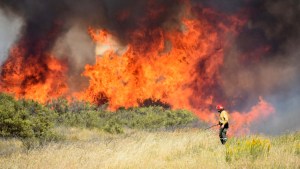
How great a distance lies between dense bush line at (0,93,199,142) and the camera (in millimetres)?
16750

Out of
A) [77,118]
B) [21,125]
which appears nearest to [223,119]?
[21,125]

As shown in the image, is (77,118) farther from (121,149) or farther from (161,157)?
(161,157)

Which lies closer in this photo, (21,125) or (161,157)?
(161,157)

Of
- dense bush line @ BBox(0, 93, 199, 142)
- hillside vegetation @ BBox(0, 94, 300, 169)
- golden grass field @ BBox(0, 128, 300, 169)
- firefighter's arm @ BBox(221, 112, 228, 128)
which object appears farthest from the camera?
dense bush line @ BBox(0, 93, 199, 142)

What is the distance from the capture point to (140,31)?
3356 cm

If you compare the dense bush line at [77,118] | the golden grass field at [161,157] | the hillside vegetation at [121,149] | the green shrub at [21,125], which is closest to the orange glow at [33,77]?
the dense bush line at [77,118]

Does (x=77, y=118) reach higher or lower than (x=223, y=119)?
higher

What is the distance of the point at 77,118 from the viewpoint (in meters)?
26.2

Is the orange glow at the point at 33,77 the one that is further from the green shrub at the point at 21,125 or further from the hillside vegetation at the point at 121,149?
the green shrub at the point at 21,125

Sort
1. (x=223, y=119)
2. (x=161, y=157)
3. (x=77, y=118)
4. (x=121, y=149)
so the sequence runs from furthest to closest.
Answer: (x=77, y=118) → (x=223, y=119) → (x=121, y=149) → (x=161, y=157)

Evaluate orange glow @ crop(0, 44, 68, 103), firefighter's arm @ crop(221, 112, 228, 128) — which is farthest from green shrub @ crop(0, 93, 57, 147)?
orange glow @ crop(0, 44, 68, 103)

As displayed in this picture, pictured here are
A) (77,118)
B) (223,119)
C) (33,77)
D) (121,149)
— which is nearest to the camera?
(121,149)

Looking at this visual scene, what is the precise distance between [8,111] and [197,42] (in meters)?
18.7

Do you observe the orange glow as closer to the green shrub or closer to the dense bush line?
the dense bush line
